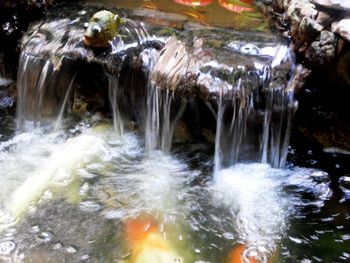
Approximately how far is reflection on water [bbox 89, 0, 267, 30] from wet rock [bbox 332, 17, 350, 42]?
143 cm

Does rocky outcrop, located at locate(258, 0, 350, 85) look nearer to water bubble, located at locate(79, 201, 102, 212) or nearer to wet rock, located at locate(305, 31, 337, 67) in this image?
Result: wet rock, located at locate(305, 31, 337, 67)

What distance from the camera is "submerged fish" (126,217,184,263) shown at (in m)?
3.42

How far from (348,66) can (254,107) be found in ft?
3.22

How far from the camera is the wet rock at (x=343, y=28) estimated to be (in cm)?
378

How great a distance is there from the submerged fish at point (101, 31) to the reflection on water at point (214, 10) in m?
1.10

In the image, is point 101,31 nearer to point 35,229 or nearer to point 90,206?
point 90,206

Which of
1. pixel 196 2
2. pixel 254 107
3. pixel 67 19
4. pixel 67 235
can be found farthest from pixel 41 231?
pixel 196 2

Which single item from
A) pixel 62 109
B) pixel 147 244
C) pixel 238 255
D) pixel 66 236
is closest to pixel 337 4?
pixel 238 255

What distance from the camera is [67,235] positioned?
366 centimetres

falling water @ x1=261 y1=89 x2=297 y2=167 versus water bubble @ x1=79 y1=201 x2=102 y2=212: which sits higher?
Answer: falling water @ x1=261 y1=89 x2=297 y2=167

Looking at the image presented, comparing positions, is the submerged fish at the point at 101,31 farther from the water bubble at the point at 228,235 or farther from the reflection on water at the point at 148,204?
the water bubble at the point at 228,235

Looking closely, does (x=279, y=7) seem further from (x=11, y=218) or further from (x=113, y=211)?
(x=11, y=218)

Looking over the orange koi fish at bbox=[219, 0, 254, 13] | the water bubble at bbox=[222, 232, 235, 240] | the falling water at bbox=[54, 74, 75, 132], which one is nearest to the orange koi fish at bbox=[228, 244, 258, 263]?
the water bubble at bbox=[222, 232, 235, 240]

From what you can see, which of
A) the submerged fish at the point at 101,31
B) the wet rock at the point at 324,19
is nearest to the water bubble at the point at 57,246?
the submerged fish at the point at 101,31
